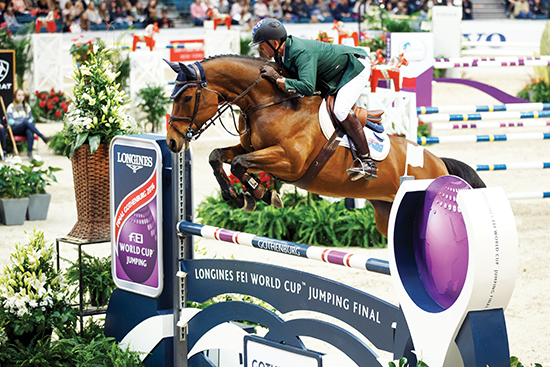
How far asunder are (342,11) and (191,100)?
19341 mm

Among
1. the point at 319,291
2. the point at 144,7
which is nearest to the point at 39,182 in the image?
the point at 319,291

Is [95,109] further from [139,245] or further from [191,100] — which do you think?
[139,245]

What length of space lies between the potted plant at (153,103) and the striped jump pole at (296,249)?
8397 millimetres

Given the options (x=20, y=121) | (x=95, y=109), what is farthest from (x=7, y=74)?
(x=95, y=109)

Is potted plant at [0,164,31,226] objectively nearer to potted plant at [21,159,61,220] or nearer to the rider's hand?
potted plant at [21,159,61,220]

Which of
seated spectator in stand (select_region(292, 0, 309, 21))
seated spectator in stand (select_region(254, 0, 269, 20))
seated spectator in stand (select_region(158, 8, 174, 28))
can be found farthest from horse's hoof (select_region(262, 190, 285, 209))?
seated spectator in stand (select_region(292, 0, 309, 21))

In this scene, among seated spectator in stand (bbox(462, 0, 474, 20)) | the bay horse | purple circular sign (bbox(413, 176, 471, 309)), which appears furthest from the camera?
seated spectator in stand (bbox(462, 0, 474, 20))

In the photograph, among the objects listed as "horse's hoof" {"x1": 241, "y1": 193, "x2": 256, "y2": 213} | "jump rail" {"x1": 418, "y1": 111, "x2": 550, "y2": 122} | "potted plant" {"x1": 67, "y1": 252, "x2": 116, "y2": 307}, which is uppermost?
"horse's hoof" {"x1": 241, "y1": 193, "x2": 256, "y2": 213}

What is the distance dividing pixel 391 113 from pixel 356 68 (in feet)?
8.67

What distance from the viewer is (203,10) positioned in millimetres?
20875

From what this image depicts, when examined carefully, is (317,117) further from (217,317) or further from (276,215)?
(276,215)

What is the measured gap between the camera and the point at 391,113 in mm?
6504

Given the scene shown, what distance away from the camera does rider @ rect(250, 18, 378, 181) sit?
3.67 metres

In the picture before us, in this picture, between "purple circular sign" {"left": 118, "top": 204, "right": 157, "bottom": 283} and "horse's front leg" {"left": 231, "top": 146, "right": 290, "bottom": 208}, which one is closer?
"purple circular sign" {"left": 118, "top": 204, "right": 157, "bottom": 283}
